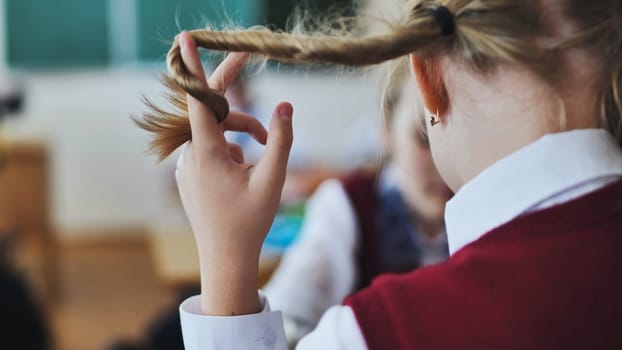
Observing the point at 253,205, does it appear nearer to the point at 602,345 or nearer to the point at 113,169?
the point at 602,345

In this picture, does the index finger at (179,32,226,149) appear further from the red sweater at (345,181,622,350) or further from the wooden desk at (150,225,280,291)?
the wooden desk at (150,225,280,291)

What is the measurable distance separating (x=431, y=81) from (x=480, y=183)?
0.09m

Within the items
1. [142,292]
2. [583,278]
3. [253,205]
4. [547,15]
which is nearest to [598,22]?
[547,15]

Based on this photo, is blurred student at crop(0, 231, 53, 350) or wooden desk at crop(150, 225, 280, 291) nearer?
wooden desk at crop(150, 225, 280, 291)

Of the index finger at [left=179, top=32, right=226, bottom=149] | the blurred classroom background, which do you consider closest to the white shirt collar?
the index finger at [left=179, top=32, right=226, bottom=149]

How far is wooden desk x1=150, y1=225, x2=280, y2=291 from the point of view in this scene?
1.95 metres

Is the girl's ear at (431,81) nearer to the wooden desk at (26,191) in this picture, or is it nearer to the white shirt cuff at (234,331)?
the white shirt cuff at (234,331)

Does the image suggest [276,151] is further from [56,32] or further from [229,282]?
[56,32]

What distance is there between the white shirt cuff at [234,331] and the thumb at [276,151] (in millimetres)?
113

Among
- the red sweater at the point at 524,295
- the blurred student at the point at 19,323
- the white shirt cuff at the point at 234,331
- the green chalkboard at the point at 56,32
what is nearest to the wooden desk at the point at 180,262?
the blurred student at the point at 19,323

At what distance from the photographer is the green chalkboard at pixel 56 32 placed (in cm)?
464

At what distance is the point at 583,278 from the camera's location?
635 mm

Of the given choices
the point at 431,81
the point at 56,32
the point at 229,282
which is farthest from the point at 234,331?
the point at 56,32

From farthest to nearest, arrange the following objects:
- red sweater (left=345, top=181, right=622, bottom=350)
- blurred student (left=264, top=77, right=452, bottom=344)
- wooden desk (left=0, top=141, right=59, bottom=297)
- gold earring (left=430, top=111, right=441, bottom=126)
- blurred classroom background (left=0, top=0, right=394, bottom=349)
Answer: blurred classroom background (left=0, top=0, right=394, bottom=349)
wooden desk (left=0, top=141, right=59, bottom=297)
blurred student (left=264, top=77, right=452, bottom=344)
gold earring (left=430, top=111, right=441, bottom=126)
red sweater (left=345, top=181, right=622, bottom=350)
